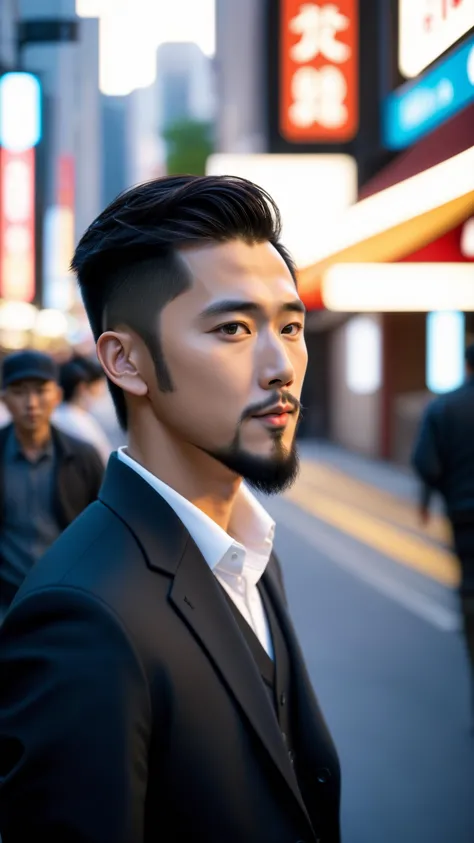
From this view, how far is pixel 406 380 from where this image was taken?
20.7 meters

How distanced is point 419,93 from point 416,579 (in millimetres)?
7395

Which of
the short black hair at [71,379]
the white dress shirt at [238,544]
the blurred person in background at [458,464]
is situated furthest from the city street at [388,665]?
the white dress shirt at [238,544]

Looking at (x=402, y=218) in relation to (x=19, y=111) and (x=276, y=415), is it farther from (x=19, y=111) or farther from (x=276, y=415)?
(x=19, y=111)

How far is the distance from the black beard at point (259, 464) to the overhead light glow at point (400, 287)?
1.76 m

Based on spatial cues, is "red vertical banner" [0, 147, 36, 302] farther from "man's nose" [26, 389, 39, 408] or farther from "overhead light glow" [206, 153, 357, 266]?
"man's nose" [26, 389, 39, 408]

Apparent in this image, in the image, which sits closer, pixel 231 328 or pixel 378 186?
pixel 231 328

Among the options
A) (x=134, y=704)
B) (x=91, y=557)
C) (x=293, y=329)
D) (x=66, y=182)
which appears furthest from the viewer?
(x=66, y=182)

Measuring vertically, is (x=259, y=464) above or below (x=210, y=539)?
above

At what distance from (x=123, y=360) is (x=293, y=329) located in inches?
10.4

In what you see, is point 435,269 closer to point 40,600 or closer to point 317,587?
point 40,600

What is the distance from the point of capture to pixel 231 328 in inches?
65.2

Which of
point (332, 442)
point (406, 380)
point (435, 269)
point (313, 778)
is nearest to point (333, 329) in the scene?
point (332, 442)

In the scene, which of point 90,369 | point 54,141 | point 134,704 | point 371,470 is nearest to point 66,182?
point 54,141

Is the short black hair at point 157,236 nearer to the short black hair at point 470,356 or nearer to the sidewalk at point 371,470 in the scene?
the short black hair at point 470,356
